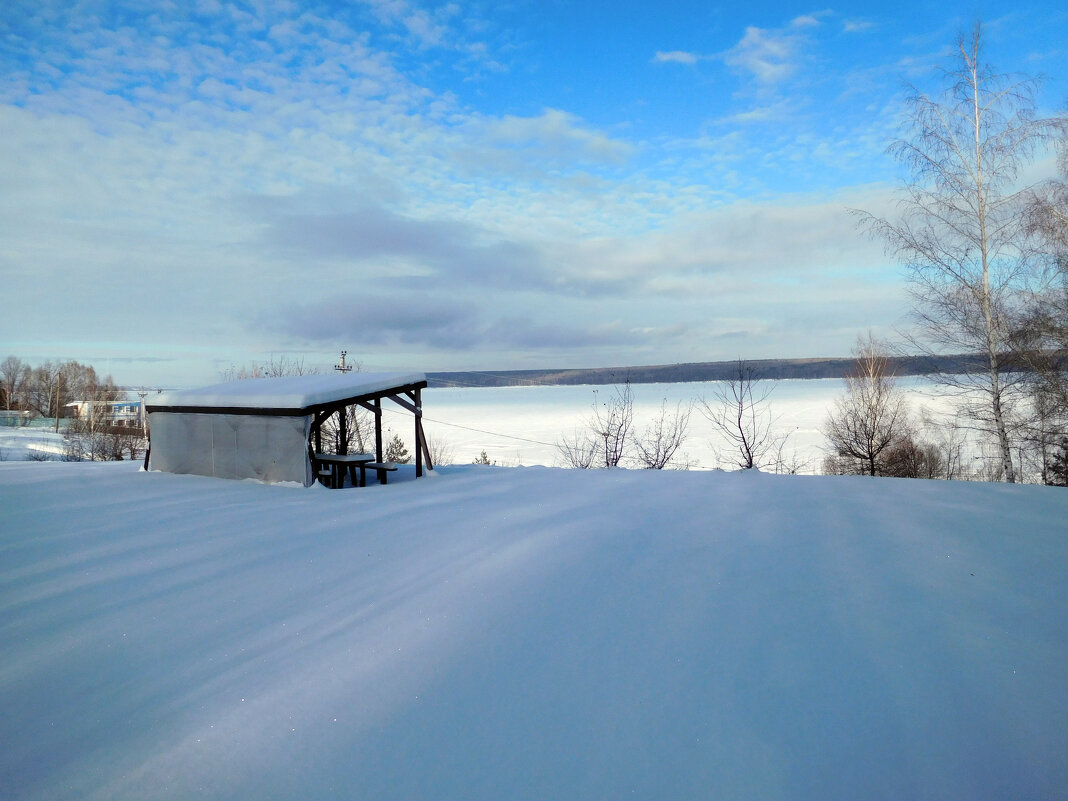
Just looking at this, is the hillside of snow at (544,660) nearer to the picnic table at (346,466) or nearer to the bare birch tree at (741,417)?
the picnic table at (346,466)

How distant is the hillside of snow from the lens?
2.16 m

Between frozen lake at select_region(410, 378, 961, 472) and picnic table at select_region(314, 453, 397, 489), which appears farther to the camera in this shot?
frozen lake at select_region(410, 378, 961, 472)

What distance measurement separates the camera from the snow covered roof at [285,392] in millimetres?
8414

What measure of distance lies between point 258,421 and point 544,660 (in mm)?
7191

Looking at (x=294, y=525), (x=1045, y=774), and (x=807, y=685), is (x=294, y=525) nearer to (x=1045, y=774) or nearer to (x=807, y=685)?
(x=807, y=685)

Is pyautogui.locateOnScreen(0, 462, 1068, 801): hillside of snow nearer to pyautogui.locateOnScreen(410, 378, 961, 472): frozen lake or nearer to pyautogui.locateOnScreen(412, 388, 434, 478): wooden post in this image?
pyautogui.locateOnScreen(412, 388, 434, 478): wooden post

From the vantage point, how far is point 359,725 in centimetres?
240

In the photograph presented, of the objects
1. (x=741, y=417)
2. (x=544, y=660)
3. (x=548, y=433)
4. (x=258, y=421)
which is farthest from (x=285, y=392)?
(x=548, y=433)

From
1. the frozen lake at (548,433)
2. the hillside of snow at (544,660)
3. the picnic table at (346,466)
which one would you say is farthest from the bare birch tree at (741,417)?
the hillside of snow at (544,660)

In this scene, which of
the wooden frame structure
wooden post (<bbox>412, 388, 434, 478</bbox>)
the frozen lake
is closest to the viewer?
the wooden frame structure

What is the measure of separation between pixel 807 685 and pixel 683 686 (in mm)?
567

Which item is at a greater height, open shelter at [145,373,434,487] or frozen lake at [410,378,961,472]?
open shelter at [145,373,434,487]

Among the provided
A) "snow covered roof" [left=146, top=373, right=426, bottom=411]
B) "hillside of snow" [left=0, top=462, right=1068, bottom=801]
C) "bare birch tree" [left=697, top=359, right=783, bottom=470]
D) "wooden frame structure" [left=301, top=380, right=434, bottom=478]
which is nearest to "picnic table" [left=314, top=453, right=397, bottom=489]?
"wooden frame structure" [left=301, top=380, right=434, bottom=478]

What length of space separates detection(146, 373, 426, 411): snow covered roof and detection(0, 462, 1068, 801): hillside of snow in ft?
11.0
